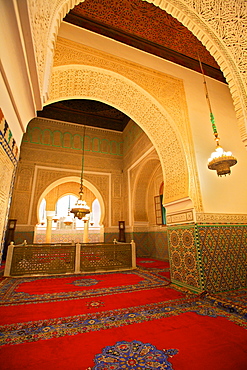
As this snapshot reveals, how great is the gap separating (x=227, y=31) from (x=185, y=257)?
7.16 ft

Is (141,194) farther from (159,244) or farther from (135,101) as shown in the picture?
(135,101)

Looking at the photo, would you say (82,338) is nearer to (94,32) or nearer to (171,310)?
(171,310)

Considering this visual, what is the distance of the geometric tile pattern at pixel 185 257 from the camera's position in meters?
2.14

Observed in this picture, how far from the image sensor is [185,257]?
232 cm

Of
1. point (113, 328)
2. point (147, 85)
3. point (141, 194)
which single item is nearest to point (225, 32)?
point (147, 85)

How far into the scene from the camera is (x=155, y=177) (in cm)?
546

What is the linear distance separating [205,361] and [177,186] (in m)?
1.82

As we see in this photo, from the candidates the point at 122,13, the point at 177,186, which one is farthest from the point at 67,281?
the point at 122,13

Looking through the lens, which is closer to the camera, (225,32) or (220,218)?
(225,32)

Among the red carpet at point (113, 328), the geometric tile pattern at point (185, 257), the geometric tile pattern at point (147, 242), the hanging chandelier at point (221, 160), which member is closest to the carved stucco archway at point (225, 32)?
the hanging chandelier at point (221, 160)

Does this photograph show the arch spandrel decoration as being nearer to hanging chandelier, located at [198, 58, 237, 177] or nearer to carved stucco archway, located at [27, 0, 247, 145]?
hanging chandelier, located at [198, 58, 237, 177]

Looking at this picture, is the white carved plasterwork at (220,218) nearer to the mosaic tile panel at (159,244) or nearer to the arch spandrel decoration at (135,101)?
the arch spandrel decoration at (135,101)

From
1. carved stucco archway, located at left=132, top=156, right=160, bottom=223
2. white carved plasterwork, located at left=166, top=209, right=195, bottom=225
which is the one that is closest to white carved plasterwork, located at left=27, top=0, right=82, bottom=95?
white carved plasterwork, located at left=166, top=209, right=195, bottom=225

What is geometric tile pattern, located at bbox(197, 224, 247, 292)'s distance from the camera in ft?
6.95
